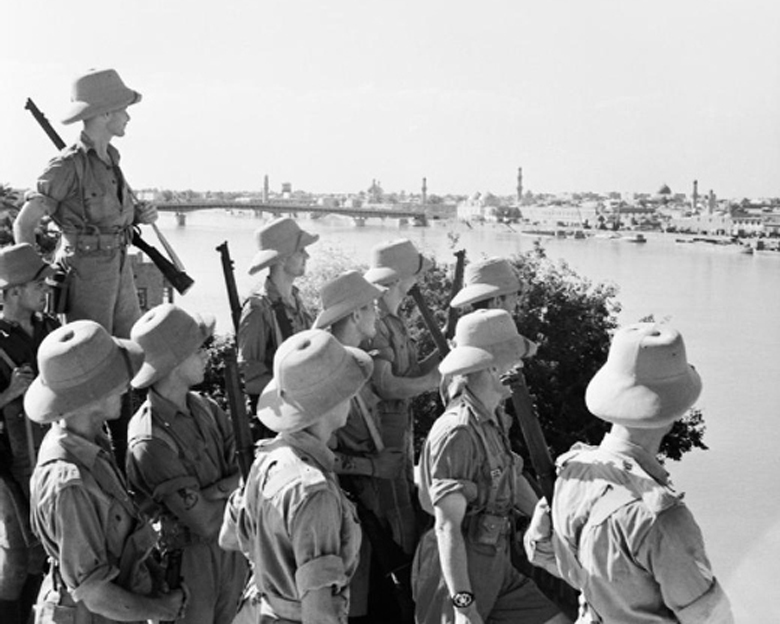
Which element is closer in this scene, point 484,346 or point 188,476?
point 188,476

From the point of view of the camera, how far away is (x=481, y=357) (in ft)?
15.4

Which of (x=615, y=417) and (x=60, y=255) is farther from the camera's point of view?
(x=60, y=255)

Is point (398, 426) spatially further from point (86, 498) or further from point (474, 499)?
point (86, 498)

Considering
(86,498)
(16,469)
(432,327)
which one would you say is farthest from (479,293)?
(86,498)

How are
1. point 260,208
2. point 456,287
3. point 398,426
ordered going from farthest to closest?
point 260,208, point 456,287, point 398,426

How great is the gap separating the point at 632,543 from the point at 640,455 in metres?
0.31

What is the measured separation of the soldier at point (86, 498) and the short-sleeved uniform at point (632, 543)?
4.54 feet

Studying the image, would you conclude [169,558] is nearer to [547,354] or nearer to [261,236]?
[261,236]

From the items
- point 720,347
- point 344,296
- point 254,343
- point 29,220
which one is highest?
point 29,220

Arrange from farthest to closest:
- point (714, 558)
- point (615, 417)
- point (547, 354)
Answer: point (547, 354) < point (714, 558) < point (615, 417)

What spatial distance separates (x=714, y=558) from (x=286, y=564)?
18.7m

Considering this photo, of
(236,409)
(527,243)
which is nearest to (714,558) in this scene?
(236,409)

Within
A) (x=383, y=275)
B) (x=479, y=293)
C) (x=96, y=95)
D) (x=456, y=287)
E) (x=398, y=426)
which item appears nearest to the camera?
(x=479, y=293)

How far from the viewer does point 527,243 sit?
10588 centimetres
